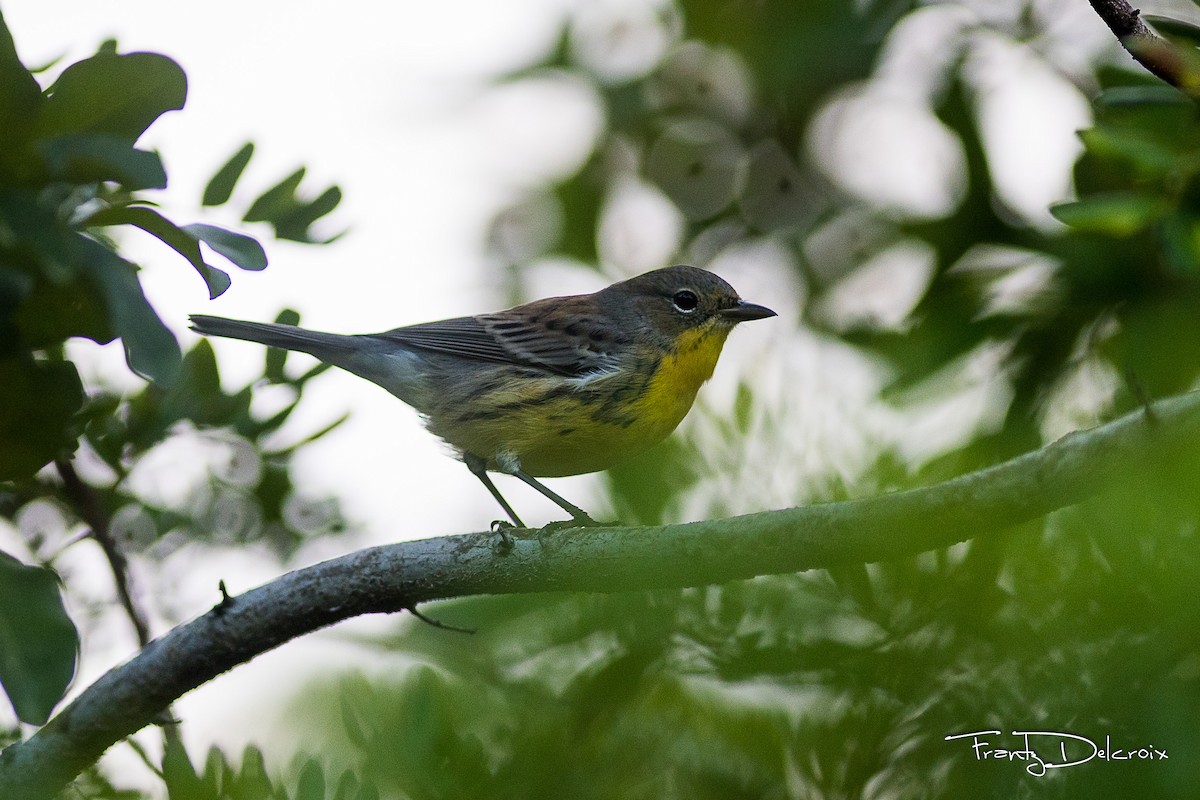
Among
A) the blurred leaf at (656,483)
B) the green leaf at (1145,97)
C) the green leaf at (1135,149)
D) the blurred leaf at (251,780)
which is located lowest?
the blurred leaf at (656,483)

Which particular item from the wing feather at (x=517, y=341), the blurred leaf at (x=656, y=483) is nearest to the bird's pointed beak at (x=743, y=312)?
the wing feather at (x=517, y=341)

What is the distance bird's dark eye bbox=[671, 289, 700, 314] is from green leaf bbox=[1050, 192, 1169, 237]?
12.2 ft

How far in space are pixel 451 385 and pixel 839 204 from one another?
234 cm

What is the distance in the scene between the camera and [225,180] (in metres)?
3.02

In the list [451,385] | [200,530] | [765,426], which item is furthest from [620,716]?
[451,385]

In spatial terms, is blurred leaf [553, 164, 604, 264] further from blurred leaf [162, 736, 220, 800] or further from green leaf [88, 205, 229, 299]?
blurred leaf [162, 736, 220, 800]

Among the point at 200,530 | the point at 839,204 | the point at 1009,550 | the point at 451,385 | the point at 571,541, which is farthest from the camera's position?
the point at 451,385

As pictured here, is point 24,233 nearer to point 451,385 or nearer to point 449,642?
point 449,642

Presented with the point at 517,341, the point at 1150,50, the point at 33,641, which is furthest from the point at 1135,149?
the point at 517,341

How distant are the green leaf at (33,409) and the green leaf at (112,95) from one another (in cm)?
51

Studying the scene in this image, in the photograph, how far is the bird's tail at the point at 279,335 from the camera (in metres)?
4.60

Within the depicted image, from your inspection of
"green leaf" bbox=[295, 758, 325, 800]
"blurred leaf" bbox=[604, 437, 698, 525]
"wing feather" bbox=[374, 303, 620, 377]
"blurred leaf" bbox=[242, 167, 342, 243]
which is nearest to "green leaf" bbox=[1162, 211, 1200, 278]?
"blurred leaf" bbox=[604, 437, 698, 525]

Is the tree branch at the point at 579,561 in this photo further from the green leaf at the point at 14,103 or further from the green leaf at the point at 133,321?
the green leaf at the point at 14,103

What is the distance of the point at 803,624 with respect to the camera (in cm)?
175
